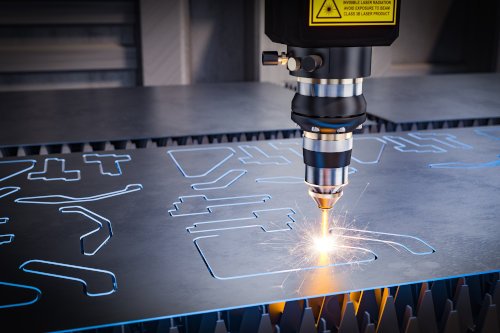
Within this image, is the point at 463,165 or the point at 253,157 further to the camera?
the point at 253,157

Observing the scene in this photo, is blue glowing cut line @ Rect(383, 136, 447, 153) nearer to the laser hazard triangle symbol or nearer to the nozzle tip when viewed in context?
the nozzle tip

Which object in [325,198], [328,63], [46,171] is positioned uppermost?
[328,63]

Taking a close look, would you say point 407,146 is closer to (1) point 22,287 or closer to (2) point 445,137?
(2) point 445,137

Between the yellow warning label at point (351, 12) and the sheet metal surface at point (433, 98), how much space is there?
151 centimetres

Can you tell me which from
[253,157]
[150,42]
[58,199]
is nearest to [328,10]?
[58,199]

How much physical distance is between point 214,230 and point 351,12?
0.59 metres

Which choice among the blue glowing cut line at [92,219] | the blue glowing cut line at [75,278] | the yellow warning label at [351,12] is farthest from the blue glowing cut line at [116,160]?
the yellow warning label at [351,12]

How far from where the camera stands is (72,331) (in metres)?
0.95

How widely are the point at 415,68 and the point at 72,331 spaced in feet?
13.7

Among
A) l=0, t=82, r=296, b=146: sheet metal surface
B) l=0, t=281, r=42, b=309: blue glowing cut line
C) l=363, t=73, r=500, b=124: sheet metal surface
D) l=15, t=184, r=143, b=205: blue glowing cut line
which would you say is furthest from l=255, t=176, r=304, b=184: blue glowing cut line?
l=363, t=73, r=500, b=124: sheet metal surface

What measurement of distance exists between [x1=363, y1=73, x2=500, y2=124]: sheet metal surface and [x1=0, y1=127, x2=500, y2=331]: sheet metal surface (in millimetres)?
580

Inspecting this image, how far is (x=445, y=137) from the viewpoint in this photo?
Result: 2205 millimetres

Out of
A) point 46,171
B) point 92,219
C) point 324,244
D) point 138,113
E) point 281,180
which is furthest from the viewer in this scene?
point 138,113

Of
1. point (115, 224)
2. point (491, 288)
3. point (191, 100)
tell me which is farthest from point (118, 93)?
point (491, 288)
